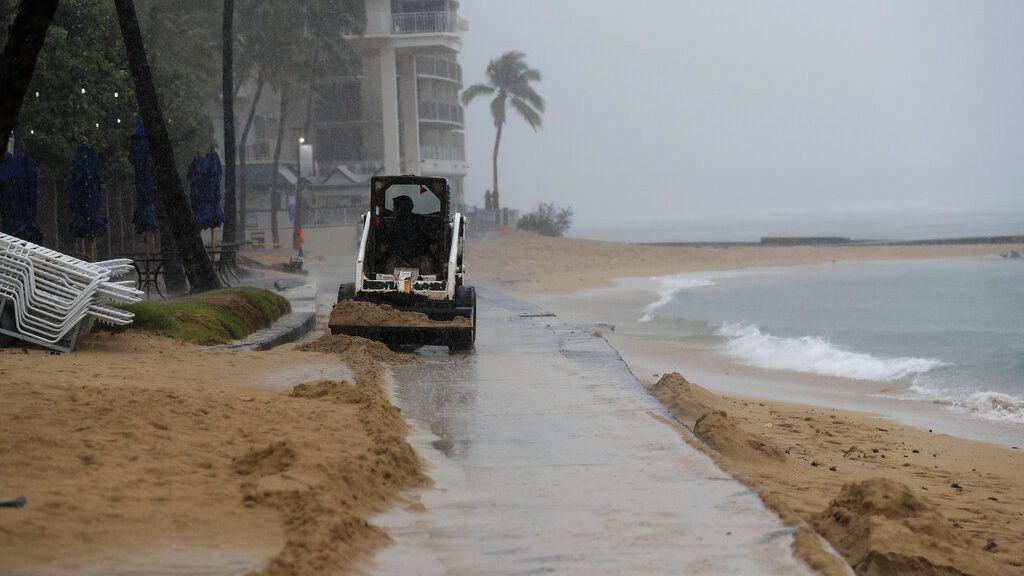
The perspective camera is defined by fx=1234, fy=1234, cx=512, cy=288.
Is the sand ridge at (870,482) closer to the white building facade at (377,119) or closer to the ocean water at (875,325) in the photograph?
the ocean water at (875,325)

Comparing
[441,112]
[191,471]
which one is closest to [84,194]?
[191,471]

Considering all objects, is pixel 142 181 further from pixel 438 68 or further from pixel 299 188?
pixel 438 68

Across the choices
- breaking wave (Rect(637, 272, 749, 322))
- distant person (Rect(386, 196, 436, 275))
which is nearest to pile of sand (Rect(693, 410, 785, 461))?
distant person (Rect(386, 196, 436, 275))

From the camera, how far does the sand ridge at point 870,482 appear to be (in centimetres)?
604

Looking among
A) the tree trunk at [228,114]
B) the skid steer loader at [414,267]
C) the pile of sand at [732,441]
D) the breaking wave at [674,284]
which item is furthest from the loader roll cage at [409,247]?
the breaking wave at [674,284]

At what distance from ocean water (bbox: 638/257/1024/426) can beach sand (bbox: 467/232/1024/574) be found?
3525 millimetres

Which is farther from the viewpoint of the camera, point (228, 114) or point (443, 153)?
point (443, 153)

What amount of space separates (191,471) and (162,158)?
12520 mm

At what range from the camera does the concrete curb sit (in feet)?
47.8

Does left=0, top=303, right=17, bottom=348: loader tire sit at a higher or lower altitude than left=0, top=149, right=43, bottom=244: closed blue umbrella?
lower

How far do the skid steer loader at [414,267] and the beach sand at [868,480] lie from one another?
8.78 feet

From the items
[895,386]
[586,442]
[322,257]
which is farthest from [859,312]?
[586,442]

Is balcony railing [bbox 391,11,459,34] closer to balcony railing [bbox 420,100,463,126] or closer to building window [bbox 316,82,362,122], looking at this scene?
building window [bbox 316,82,362,122]

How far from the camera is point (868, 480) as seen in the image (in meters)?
6.97
